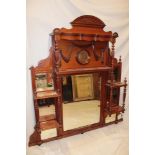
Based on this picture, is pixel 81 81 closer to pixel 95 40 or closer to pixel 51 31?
pixel 95 40

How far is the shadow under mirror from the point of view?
190cm

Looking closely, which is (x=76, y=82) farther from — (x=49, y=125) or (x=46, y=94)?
(x=49, y=125)

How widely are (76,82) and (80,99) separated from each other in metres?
0.20

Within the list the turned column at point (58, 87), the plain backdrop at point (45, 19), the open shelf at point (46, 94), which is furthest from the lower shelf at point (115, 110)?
the plain backdrop at point (45, 19)

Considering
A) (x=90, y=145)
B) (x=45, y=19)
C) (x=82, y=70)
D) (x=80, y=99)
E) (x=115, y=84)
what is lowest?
(x=90, y=145)

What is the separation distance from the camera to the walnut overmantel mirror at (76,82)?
5.75 ft

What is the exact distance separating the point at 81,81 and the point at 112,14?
2.89 feet

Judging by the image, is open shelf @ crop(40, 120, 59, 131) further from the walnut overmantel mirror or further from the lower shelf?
the lower shelf

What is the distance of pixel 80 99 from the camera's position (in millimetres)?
1982

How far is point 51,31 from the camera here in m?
1.74

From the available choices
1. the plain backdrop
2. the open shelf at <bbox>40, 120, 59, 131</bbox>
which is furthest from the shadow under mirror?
the plain backdrop

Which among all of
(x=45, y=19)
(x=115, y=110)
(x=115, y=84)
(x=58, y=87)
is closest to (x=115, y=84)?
(x=115, y=84)
